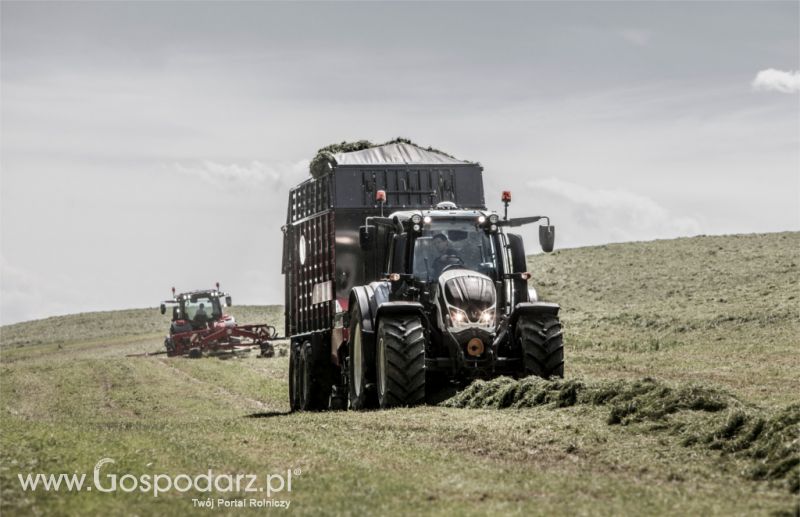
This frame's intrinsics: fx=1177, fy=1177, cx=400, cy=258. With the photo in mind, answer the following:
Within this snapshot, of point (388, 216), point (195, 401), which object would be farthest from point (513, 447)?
point (195, 401)

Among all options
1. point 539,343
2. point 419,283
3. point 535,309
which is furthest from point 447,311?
point 539,343

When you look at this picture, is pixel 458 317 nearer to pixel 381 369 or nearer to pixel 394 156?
pixel 381 369

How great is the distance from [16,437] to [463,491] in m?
6.58

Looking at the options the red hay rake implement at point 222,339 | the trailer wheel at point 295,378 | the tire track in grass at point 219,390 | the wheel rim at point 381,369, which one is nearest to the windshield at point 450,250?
the wheel rim at point 381,369

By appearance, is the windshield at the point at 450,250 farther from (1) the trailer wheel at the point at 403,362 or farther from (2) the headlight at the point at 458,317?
(1) the trailer wheel at the point at 403,362

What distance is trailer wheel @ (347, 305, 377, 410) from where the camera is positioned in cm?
1877

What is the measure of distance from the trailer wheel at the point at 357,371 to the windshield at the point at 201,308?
105 feet

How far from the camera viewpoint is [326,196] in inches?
844

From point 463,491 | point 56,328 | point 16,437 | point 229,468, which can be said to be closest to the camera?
point 463,491

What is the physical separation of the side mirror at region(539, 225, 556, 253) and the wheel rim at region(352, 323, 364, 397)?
3400mm

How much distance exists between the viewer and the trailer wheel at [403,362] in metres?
17.6

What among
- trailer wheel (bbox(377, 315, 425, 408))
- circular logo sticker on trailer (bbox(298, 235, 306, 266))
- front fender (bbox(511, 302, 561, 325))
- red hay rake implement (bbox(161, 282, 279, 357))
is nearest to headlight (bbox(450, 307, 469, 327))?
trailer wheel (bbox(377, 315, 425, 408))

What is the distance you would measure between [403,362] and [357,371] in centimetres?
230

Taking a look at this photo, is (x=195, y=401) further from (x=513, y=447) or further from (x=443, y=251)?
(x=513, y=447)
